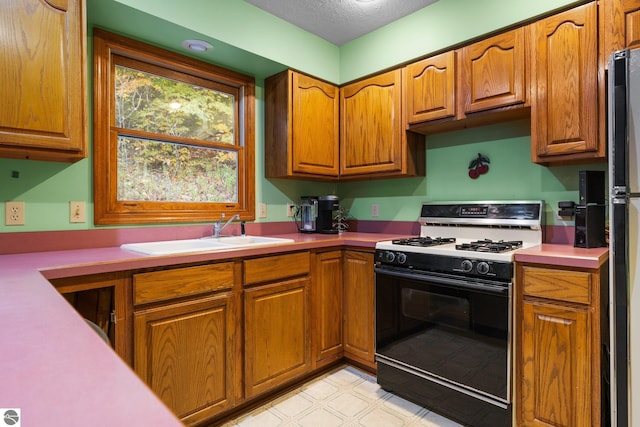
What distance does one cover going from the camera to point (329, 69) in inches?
114

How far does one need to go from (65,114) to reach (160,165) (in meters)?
0.74

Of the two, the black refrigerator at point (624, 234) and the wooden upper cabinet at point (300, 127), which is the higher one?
the wooden upper cabinet at point (300, 127)

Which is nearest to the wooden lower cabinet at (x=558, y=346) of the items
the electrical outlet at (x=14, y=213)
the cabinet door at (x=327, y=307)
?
the cabinet door at (x=327, y=307)

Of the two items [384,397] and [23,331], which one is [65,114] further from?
[384,397]

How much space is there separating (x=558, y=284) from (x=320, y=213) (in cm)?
169

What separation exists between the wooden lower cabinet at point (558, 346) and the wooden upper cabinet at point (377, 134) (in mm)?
1177

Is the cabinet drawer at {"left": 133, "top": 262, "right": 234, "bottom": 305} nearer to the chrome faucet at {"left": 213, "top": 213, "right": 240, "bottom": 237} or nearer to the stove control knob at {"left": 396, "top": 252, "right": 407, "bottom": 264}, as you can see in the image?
the chrome faucet at {"left": 213, "top": 213, "right": 240, "bottom": 237}

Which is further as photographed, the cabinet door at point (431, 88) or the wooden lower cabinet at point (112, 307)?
the cabinet door at point (431, 88)

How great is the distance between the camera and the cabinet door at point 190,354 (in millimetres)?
1622

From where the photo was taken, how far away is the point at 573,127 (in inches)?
71.7

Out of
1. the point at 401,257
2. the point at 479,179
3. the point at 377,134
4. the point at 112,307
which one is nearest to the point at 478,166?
the point at 479,179

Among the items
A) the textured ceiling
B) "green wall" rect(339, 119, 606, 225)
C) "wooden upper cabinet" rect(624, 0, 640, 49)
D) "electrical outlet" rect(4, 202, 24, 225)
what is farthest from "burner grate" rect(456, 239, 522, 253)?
"electrical outlet" rect(4, 202, 24, 225)

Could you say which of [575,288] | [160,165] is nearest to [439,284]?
[575,288]

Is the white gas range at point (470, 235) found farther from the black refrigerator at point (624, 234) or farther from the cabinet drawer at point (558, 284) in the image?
the black refrigerator at point (624, 234)
